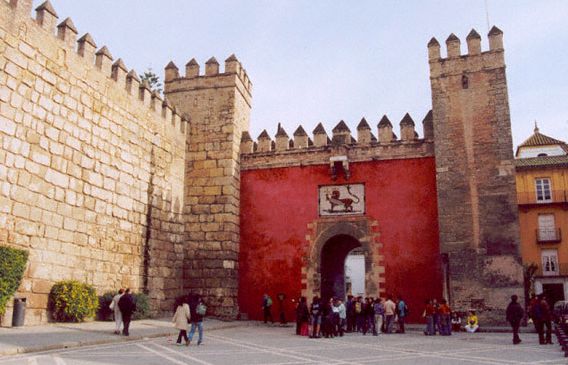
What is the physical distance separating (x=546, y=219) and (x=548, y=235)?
867 millimetres

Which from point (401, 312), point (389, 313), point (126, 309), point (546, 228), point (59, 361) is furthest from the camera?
point (546, 228)

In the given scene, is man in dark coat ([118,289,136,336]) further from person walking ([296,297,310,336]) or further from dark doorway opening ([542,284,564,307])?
dark doorway opening ([542,284,564,307])

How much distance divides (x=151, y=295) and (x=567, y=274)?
21773 mm

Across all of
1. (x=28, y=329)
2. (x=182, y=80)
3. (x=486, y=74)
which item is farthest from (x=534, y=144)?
(x=28, y=329)

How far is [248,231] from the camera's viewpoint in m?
15.5

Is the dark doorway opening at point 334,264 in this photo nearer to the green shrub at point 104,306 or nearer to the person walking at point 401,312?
the person walking at point 401,312

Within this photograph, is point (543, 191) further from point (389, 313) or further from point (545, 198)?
point (389, 313)

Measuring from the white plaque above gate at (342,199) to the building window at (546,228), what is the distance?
642 inches

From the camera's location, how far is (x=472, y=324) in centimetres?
1228

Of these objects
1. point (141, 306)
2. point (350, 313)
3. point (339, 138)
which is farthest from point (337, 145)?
point (141, 306)

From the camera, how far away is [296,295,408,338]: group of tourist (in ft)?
36.4

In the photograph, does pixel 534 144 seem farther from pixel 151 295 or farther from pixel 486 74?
pixel 151 295

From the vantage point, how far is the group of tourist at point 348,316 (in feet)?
36.4

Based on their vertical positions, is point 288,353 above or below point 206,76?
below
